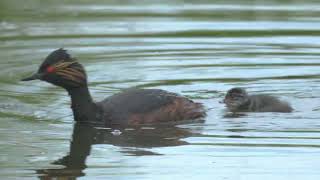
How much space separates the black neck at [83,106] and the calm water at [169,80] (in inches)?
7.8

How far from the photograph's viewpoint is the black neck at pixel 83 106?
13117 mm

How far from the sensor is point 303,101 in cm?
1418

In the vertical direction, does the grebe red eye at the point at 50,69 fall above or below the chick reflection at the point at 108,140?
above

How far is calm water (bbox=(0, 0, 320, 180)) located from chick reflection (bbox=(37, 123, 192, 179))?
0.5 inches

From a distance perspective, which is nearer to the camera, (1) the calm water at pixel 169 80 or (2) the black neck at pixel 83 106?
(1) the calm water at pixel 169 80

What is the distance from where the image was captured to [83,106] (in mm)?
13141

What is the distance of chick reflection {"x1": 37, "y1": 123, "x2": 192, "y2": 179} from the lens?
419 inches

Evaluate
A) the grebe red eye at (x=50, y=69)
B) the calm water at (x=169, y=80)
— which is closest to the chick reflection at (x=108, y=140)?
the calm water at (x=169, y=80)

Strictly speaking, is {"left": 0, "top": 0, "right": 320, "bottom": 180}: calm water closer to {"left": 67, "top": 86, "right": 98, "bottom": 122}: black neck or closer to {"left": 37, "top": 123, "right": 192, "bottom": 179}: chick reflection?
{"left": 37, "top": 123, "right": 192, "bottom": 179}: chick reflection

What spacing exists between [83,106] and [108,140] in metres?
1.11

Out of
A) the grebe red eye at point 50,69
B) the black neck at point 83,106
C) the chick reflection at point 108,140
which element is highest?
the grebe red eye at point 50,69

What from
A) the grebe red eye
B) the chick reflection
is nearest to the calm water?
the chick reflection

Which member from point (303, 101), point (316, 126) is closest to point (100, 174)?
point (316, 126)

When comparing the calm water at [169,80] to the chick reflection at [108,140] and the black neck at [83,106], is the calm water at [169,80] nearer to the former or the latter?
the chick reflection at [108,140]
